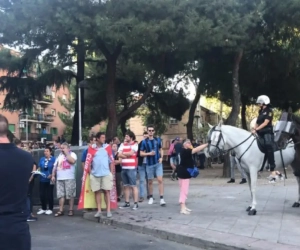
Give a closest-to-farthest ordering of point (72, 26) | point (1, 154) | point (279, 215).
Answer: point (1, 154) < point (279, 215) < point (72, 26)

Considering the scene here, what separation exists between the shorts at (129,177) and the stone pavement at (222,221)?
0.70m

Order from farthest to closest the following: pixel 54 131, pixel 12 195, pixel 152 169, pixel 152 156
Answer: pixel 54 131 → pixel 152 169 → pixel 152 156 → pixel 12 195

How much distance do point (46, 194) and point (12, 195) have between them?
839 cm

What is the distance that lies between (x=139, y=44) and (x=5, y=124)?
48.2 ft

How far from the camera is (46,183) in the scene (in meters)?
12.1

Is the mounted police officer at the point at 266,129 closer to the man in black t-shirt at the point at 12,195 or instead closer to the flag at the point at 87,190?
the flag at the point at 87,190

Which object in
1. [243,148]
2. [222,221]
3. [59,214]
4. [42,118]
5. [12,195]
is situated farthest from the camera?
[42,118]

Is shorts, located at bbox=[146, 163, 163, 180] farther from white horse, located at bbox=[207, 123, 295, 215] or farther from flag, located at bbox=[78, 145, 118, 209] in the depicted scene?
white horse, located at bbox=[207, 123, 295, 215]

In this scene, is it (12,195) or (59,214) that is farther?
(59,214)

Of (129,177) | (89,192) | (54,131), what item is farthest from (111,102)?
(54,131)

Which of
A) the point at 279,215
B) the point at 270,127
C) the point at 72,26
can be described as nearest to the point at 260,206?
the point at 279,215

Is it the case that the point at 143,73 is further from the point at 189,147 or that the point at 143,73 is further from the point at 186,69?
the point at 189,147

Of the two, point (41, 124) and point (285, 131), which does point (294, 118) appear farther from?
point (41, 124)

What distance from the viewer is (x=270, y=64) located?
87.1 ft
